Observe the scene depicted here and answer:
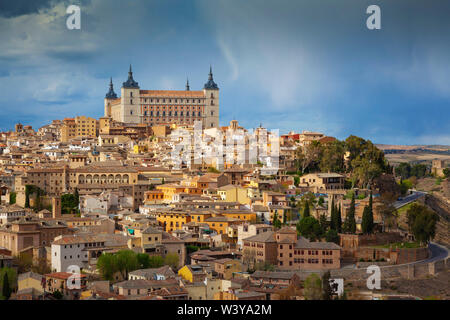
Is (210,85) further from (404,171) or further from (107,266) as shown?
(107,266)

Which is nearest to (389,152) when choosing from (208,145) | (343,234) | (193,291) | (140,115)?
(140,115)

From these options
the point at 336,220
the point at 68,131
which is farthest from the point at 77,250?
the point at 68,131

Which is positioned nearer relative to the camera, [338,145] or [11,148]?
[338,145]

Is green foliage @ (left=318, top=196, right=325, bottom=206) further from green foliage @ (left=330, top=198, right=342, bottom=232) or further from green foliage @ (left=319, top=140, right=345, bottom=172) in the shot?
green foliage @ (left=319, top=140, right=345, bottom=172)

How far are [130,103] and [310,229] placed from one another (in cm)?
4149

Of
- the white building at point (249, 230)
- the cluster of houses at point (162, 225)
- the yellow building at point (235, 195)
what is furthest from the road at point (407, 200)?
the white building at point (249, 230)

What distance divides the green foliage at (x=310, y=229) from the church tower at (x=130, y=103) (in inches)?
1595

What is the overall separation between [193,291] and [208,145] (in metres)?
26.1

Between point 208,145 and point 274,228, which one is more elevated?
point 208,145

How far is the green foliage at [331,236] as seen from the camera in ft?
99.9

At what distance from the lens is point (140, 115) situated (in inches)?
2746

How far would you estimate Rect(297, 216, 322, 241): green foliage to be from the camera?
30.6 metres
